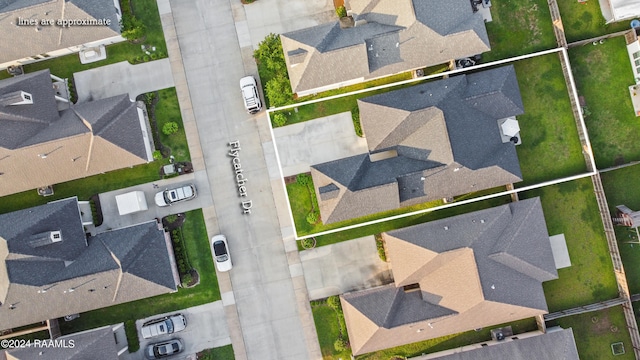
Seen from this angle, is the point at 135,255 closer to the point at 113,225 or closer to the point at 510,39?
the point at 113,225

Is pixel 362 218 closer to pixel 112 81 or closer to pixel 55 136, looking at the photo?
pixel 112 81

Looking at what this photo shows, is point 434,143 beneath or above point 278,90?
beneath

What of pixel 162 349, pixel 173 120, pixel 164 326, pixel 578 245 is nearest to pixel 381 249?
pixel 578 245

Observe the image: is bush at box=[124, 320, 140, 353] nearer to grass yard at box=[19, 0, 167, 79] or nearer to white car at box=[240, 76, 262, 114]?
white car at box=[240, 76, 262, 114]

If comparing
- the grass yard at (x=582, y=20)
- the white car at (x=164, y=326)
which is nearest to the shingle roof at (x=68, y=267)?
the white car at (x=164, y=326)

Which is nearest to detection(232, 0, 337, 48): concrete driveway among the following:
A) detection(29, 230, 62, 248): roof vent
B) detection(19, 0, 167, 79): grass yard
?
detection(19, 0, 167, 79): grass yard

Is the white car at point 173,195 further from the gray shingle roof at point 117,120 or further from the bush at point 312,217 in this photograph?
the bush at point 312,217
